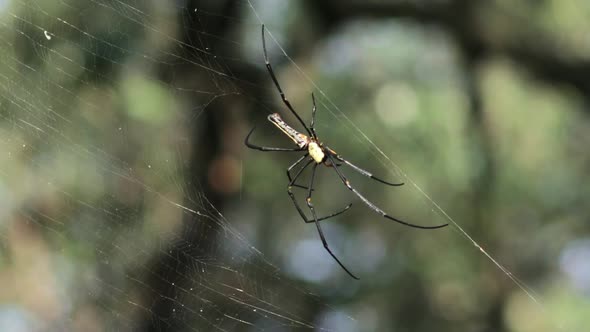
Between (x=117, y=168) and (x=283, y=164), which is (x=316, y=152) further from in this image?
(x=283, y=164)

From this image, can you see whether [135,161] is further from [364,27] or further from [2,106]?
[364,27]

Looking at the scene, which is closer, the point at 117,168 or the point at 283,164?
the point at 117,168

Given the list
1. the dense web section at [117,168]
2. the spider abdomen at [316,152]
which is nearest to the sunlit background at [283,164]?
the dense web section at [117,168]

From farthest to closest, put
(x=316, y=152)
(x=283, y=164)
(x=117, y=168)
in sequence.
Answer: (x=283, y=164) → (x=117, y=168) → (x=316, y=152)

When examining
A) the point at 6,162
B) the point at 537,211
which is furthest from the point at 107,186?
the point at 537,211

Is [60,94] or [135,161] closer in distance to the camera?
[60,94]

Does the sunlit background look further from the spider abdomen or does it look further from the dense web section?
the spider abdomen

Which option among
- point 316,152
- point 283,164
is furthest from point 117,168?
point 283,164
